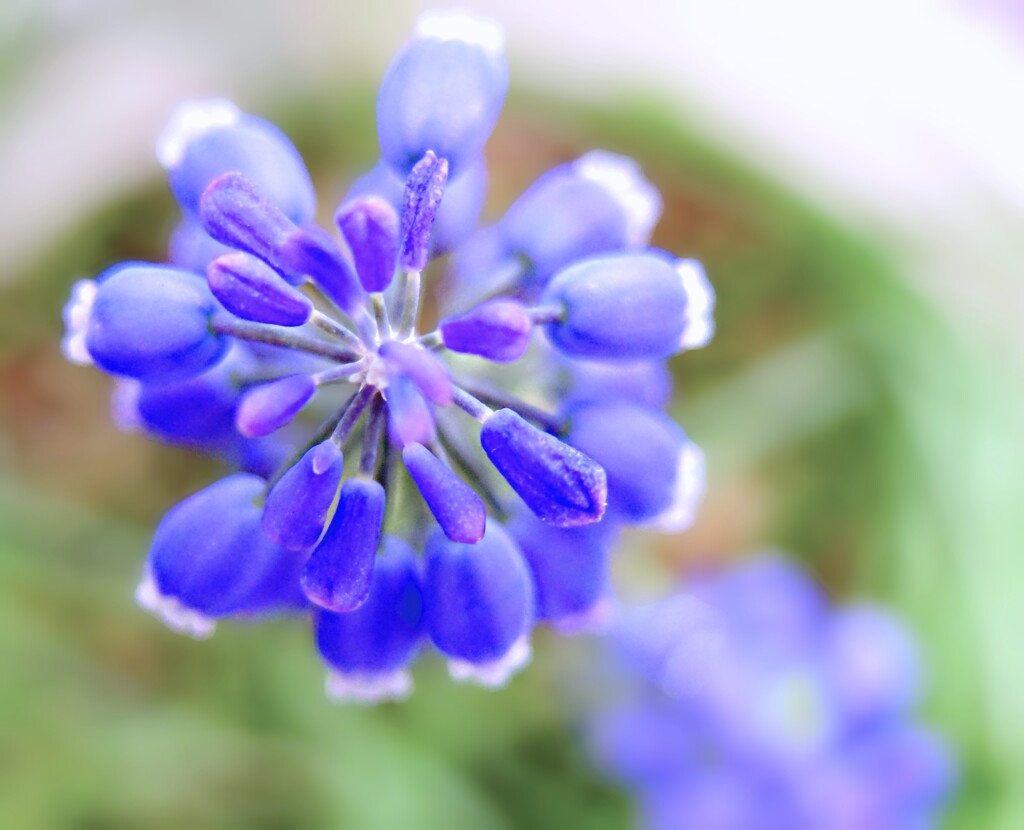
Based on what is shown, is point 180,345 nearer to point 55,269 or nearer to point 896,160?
point 55,269

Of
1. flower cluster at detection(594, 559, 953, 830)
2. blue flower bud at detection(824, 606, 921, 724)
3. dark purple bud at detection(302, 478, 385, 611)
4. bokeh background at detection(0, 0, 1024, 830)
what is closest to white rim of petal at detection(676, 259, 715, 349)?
dark purple bud at detection(302, 478, 385, 611)

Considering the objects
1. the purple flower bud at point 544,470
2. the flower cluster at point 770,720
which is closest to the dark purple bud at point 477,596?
the purple flower bud at point 544,470

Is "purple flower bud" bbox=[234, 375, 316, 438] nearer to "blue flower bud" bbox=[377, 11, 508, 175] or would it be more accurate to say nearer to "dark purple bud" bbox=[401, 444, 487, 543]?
"dark purple bud" bbox=[401, 444, 487, 543]

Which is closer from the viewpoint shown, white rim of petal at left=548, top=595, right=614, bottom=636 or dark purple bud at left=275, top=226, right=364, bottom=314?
dark purple bud at left=275, top=226, right=364, bottom=314

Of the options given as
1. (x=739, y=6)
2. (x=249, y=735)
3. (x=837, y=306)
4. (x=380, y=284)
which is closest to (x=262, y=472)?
(x=380, y=284)

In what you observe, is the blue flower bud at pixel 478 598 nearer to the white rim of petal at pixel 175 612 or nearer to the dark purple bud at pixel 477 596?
the dark purple bud at pixel 477 596

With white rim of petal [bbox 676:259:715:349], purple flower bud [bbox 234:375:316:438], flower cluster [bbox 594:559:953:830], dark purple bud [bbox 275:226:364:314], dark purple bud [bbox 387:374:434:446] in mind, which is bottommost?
flower cluster [bbox 594:559:953:830]

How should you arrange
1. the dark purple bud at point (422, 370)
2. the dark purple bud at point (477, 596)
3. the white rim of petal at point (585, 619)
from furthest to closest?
the white rim of petal at point (585, 619)
the dark purple bud at point (477, 596)
the dark purple bud at point (422, 370)
